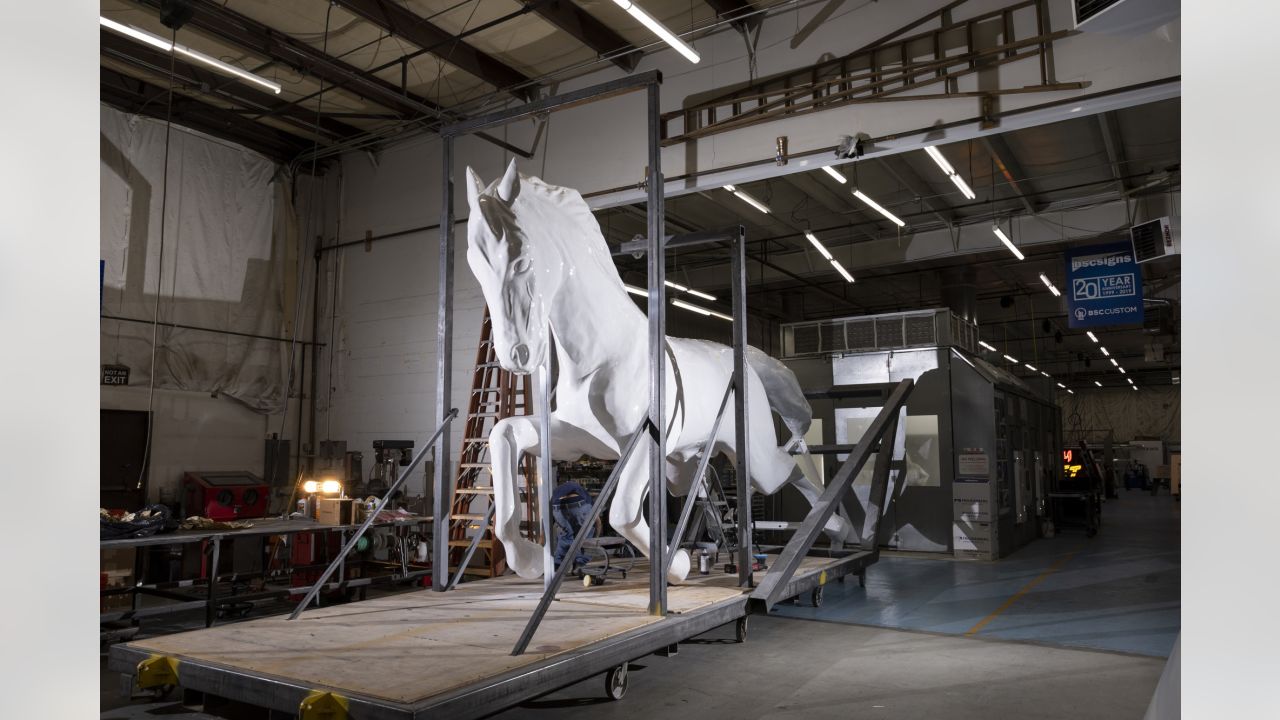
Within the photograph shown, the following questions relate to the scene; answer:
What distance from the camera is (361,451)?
13.1 meters

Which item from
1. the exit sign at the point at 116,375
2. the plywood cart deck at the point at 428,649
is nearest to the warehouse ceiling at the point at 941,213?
the exit sign at the point at 116,375

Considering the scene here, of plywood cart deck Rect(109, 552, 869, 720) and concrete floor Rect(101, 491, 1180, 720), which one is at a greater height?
plywood cart deck Rect(109, 552, 869, 720)

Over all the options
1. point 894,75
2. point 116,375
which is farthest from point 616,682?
point 116,375

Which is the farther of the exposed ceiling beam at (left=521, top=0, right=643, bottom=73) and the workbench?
the exposed ceiling beam at (left=521, top=0, right=643, bottom=73)

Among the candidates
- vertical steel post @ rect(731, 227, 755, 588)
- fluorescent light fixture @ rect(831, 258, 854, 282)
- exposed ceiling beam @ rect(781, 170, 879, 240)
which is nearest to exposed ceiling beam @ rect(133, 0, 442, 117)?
exposed ceiling beam @ rect(781, 170, 879, 240)

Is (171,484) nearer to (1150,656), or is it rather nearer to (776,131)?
(776,131)

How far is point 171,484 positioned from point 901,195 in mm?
11837

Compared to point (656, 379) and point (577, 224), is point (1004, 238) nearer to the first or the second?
point (577, 224)

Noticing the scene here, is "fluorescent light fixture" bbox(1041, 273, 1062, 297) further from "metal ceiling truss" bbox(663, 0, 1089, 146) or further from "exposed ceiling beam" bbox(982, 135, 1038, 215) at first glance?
"metal ceiling truss" bbox(663, 0, 1089, 146)

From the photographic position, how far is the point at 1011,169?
40.8 ft

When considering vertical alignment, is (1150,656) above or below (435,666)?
below

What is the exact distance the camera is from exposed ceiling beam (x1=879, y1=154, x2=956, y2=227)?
12.1 m

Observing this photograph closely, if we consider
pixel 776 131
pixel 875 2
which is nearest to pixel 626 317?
pixel 776 131
